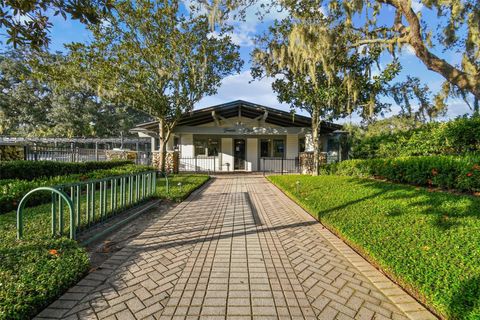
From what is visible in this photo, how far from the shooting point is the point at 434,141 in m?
7.85

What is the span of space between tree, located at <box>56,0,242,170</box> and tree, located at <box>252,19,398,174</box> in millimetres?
2151

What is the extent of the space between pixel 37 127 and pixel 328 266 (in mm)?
44207

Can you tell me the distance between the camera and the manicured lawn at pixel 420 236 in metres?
2.26

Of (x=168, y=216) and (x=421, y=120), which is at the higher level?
(x=421, y=120)

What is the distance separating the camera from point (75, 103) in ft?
114

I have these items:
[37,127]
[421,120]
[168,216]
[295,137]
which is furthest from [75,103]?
[421,120]

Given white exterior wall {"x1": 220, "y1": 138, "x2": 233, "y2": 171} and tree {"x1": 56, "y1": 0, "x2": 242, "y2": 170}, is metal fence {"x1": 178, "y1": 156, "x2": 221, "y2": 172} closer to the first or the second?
white exterior wall {"x1": 220, "y1": 138, "x2": 233, "y2": 171}

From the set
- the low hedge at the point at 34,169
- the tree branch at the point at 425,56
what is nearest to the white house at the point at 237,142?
the low hedge at the point at 34,169

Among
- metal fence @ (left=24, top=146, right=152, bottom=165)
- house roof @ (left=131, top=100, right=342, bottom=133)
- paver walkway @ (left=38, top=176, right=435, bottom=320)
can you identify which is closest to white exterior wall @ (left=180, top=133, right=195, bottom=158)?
house roof @ (left=131, top=100, right=342, bottom=133)

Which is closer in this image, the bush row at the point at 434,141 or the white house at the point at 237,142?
the bush row at the point at 434,141

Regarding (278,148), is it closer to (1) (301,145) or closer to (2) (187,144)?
(1) (301,145)

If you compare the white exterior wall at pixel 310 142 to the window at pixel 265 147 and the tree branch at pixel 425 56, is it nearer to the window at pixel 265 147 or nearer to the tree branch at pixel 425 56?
the window at pixel 265 147

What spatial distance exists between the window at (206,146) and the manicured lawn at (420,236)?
10.4 metres

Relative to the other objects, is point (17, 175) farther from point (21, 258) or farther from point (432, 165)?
point (432, 165)
